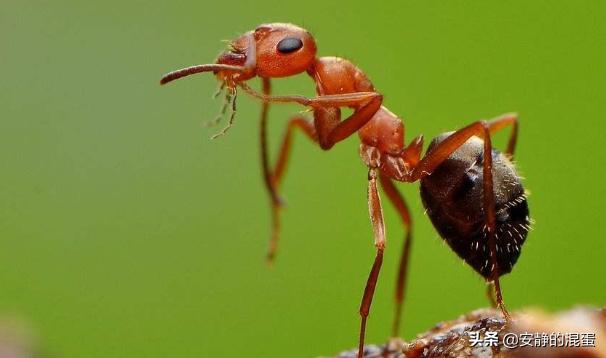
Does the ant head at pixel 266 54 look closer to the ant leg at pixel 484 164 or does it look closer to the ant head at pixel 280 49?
the ant head at pixel 280 49

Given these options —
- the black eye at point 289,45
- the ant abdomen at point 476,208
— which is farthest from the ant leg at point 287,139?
the ant abdomen at point 476,208

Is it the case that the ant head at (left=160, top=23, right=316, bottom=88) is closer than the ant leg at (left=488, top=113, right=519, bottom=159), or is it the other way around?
the ant head at (left=160, top=23, right=316, bottom=88)

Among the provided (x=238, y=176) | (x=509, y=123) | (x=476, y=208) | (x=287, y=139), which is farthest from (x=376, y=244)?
(x=238, y=176)

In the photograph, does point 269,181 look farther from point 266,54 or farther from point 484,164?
point 484,164

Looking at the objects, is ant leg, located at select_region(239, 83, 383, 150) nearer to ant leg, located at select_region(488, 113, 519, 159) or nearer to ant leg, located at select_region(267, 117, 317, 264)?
ant leg, located at select_region(267, 117, 317, 264)

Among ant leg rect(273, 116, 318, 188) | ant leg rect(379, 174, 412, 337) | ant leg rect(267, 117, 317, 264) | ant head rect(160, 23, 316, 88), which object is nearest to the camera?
ant head rect(160, 23, 316, 88)

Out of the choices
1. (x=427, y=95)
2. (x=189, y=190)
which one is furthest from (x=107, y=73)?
(x=427, y=95)

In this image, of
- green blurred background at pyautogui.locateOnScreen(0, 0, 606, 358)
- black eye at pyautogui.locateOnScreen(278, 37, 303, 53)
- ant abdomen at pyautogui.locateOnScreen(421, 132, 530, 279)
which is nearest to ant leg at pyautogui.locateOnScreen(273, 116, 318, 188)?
black eye at pyautogui.locateOnScreen(278, 37, 303, 53)

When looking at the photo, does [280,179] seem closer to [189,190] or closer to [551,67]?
[189,190]
